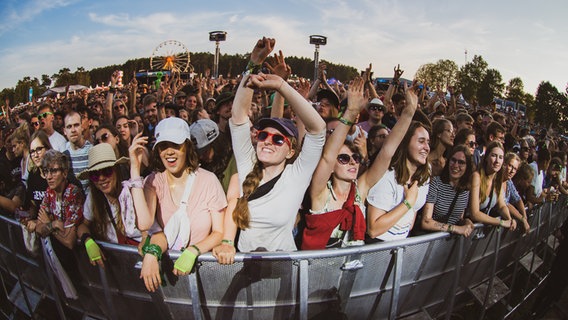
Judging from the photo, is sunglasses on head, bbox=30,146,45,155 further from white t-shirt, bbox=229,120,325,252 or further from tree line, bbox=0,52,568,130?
tree line, bbox=0,52,568,130

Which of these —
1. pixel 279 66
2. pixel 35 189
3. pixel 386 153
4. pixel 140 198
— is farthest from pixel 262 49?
pixel 35 189

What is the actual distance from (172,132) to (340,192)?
4.34ft

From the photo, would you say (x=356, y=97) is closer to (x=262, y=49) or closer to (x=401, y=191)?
(x=262, y=49)

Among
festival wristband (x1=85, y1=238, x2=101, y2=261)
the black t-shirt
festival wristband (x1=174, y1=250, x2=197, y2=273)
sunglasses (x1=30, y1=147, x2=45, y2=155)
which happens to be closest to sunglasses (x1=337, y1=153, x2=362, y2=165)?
festival wristband (x1=174, y1=250, x2=197, y2=273)

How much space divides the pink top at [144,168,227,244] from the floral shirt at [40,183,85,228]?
747mm

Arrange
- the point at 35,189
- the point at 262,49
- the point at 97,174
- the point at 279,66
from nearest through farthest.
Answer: the point at 262,49 < the point at 97,174 < the point at 279,66 < the point at 35,189

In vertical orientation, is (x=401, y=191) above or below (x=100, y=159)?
below

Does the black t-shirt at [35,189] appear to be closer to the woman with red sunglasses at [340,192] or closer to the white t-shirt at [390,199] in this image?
the woman with red sunglasses at [340,192]

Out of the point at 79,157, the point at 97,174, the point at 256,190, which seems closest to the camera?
the point at 256,190

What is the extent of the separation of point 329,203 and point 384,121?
4.21 metres

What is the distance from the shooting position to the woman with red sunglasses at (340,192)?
264 centimetres

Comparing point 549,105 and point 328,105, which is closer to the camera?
point 328,105

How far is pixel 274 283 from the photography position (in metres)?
2.48

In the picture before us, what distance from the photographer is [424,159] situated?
3.31 meters
